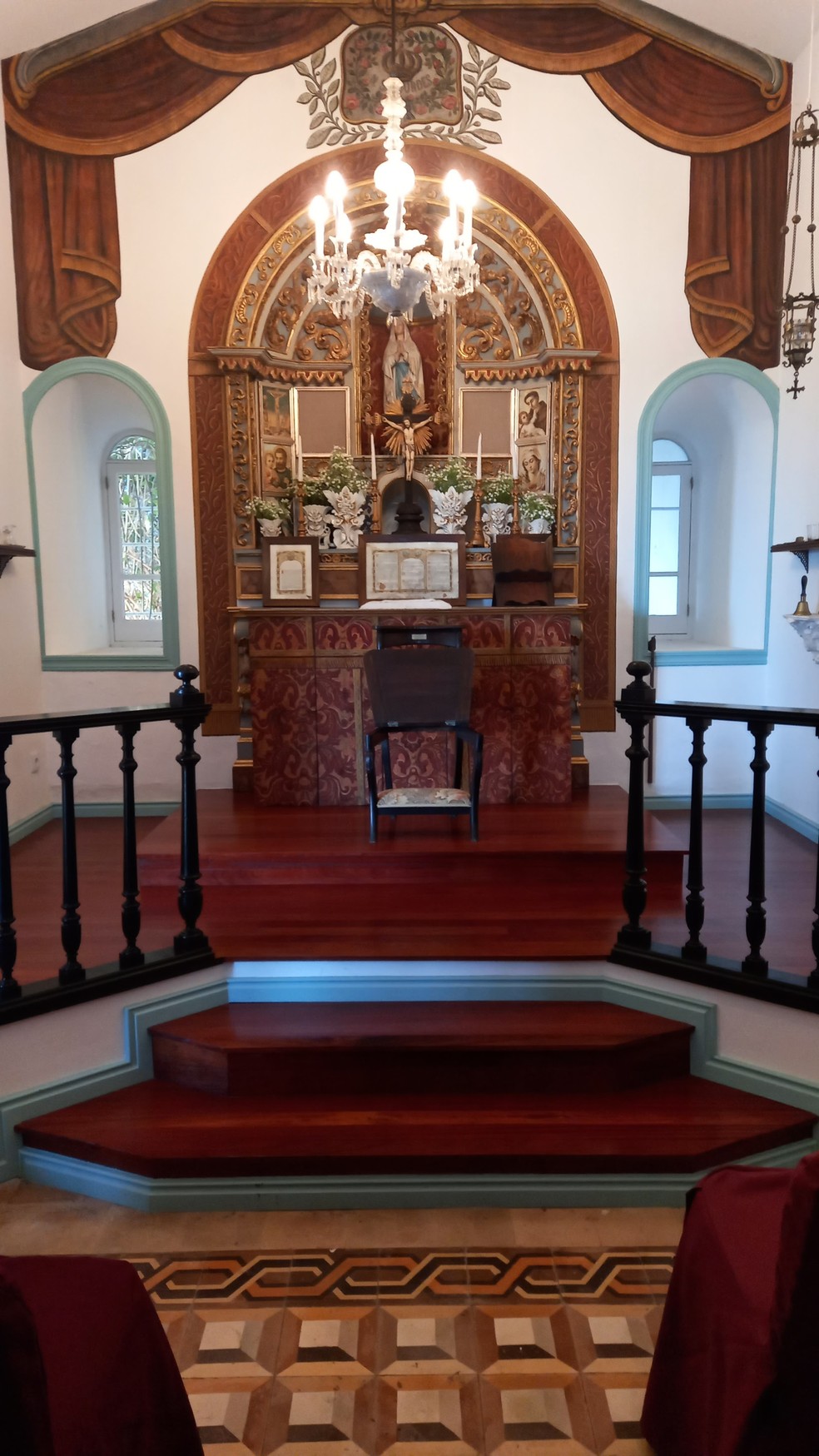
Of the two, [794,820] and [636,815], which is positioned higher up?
[636,815]

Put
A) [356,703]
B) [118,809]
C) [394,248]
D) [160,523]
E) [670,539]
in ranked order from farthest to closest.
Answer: [670,539] → [118,809] → [160,523] → [356,703] → [394,248]

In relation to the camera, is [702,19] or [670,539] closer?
[702,19]

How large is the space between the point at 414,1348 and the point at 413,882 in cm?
251

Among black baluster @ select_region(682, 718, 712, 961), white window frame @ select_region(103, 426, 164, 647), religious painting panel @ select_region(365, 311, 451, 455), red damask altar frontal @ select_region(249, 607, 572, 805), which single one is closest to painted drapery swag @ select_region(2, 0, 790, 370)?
white window frame @ select_region(103, 426, 164, 647)

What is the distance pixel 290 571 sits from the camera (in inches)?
262

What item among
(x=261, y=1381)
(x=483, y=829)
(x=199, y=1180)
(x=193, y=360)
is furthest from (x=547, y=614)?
(x=261, y=1381)

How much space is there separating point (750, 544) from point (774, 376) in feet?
3.68

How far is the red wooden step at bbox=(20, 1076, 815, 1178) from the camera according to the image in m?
3.24

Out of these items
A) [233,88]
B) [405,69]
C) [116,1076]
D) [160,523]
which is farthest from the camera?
[160,523]

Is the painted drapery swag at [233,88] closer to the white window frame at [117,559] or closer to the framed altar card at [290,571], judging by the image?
the white window frame at [117,559]

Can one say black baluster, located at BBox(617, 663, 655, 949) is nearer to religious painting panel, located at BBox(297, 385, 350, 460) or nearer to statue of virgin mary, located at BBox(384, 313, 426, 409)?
statue of virgin mary, located at BBox(384, 313, 426, 409)

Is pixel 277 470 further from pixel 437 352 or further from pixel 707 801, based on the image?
pixel 707 801

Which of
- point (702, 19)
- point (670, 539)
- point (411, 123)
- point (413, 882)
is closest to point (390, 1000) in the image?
point (413, 882)

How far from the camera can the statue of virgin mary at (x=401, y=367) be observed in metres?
6.95
